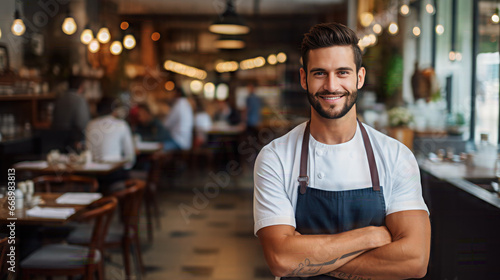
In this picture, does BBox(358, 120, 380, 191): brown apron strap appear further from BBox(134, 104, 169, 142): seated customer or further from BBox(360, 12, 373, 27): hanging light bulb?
BBox(134, 104, 169, 142): seated customer

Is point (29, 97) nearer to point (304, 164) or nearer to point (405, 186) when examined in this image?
point (304, 164)

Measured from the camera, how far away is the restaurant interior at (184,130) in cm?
316

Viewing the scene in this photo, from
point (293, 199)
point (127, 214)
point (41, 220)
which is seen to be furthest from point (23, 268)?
point (293, 199)

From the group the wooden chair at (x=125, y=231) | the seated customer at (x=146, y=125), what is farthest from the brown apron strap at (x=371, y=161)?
the seated customer at (x=146, y=125)

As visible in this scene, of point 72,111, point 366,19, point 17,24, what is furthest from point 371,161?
point 366,19

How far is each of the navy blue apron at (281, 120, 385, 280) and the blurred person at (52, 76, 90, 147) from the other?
5.60 meters

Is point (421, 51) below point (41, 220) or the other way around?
the other way around

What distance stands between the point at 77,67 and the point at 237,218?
439cm

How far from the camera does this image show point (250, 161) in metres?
9.63

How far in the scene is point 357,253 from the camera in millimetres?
1535

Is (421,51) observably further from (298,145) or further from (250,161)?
(298,145)

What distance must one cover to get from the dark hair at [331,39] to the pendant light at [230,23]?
16.5ft

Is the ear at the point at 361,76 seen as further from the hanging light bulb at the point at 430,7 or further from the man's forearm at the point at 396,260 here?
the hanging light bulb at the point at 430,7

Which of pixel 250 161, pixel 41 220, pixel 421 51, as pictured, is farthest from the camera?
pixel 250 161
